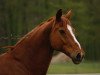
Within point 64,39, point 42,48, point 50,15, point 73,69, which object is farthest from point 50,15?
point 64,39

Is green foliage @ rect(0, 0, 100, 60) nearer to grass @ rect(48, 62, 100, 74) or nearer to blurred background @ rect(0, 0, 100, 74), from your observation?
blurred background @ rect(0, 0, 100, 74)

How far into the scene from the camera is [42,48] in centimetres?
665

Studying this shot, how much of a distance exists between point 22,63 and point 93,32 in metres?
34.6

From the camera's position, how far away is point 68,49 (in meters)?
6.48

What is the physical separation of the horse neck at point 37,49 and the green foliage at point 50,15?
31.6 m

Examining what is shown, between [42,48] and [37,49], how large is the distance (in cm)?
7

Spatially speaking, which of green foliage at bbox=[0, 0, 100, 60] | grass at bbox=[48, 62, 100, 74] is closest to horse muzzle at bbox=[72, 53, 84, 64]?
grass at bbox=[48, 62, 100, 74]

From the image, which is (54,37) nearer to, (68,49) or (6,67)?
(68,49)

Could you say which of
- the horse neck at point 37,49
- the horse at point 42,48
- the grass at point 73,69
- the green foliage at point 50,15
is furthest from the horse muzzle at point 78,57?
the green foliage at point 50,15

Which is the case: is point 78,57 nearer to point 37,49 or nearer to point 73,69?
point 37,49

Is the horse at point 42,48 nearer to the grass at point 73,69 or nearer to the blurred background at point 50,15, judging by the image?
the grass at point 73,69

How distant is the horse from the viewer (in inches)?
252

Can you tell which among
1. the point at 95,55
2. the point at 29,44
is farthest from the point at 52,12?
the point at 29,44

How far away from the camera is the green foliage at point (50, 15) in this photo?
131ft
